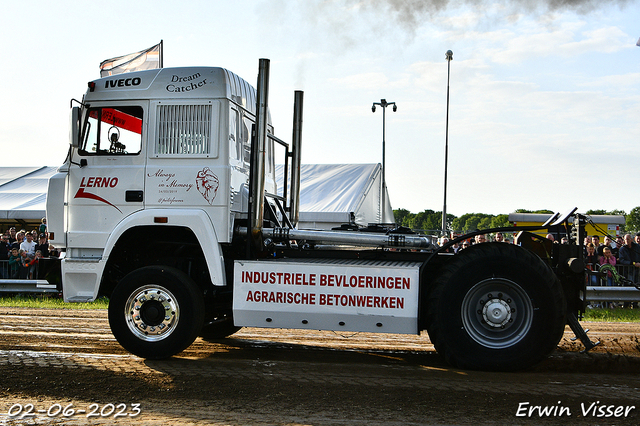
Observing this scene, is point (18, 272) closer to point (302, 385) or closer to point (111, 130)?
point (111, 130)

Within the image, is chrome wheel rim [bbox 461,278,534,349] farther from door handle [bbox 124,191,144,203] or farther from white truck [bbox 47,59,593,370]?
door handle [bbox 124,191,144,203]

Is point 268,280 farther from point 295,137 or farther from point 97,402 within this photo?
point 295,137

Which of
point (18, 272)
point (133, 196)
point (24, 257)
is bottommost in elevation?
point (18, 272)

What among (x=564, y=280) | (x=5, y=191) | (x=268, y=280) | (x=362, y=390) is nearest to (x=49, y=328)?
(x=268, y=280)

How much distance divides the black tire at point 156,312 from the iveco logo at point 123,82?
2.23 metres

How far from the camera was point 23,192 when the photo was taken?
71.6 feet

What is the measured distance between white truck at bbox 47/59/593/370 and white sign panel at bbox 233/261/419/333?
1 centimetres

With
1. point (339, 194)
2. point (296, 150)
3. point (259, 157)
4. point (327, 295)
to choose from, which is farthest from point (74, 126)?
point (339, 194)

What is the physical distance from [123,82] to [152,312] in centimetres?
277

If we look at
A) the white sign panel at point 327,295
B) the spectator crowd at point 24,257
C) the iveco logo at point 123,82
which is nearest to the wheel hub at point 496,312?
the white sign panel at point 327,295

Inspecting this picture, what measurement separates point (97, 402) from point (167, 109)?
3.45 metres

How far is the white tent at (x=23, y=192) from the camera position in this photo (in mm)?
19906

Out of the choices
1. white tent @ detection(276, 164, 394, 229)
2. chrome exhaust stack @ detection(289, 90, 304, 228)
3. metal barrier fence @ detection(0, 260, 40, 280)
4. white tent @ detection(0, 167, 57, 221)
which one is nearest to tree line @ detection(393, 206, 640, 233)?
white tent @ detection(276, 164, 394, 229)

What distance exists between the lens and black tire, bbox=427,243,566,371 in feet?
19.4
